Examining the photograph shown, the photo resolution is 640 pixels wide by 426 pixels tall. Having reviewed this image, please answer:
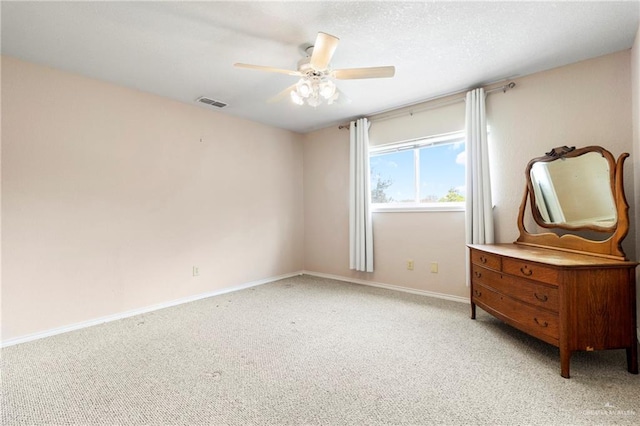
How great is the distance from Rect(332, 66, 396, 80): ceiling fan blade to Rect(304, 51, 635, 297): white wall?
1694mm

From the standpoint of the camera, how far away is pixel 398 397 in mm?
1618

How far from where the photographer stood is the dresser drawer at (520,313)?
6.17 feet

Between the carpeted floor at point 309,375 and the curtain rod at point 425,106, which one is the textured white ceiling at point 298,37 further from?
the carpeted floor at point 309,375

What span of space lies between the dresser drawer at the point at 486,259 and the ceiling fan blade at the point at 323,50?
6.86 ft

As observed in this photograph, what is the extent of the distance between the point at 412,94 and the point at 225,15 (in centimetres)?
223

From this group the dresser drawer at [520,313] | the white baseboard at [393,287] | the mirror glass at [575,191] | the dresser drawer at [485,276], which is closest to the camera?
the dresser drawer at [520,313]

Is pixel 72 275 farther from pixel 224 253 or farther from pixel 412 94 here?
pixel 412 94

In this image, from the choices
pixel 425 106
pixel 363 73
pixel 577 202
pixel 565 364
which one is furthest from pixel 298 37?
pixel 565 364

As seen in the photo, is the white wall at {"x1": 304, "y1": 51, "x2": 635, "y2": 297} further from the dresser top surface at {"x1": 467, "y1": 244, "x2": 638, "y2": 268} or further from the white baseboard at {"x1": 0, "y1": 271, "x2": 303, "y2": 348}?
the white baseboard at {"x1": 0, "y1": 271, "x2": 303, "y2": 348}

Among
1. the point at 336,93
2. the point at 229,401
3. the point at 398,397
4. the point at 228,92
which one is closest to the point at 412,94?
the point at 336,93

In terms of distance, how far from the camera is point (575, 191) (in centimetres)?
242

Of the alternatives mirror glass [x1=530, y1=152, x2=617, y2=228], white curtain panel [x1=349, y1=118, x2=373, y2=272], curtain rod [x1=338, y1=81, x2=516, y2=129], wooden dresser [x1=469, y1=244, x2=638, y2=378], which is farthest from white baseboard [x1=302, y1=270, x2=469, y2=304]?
curtain rod [x1=338, y1=81, x2=516, y2=129]

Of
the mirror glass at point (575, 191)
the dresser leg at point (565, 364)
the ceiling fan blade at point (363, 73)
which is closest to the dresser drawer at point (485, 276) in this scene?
the dresser leg at point (565, 364)

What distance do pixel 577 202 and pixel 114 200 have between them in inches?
172
